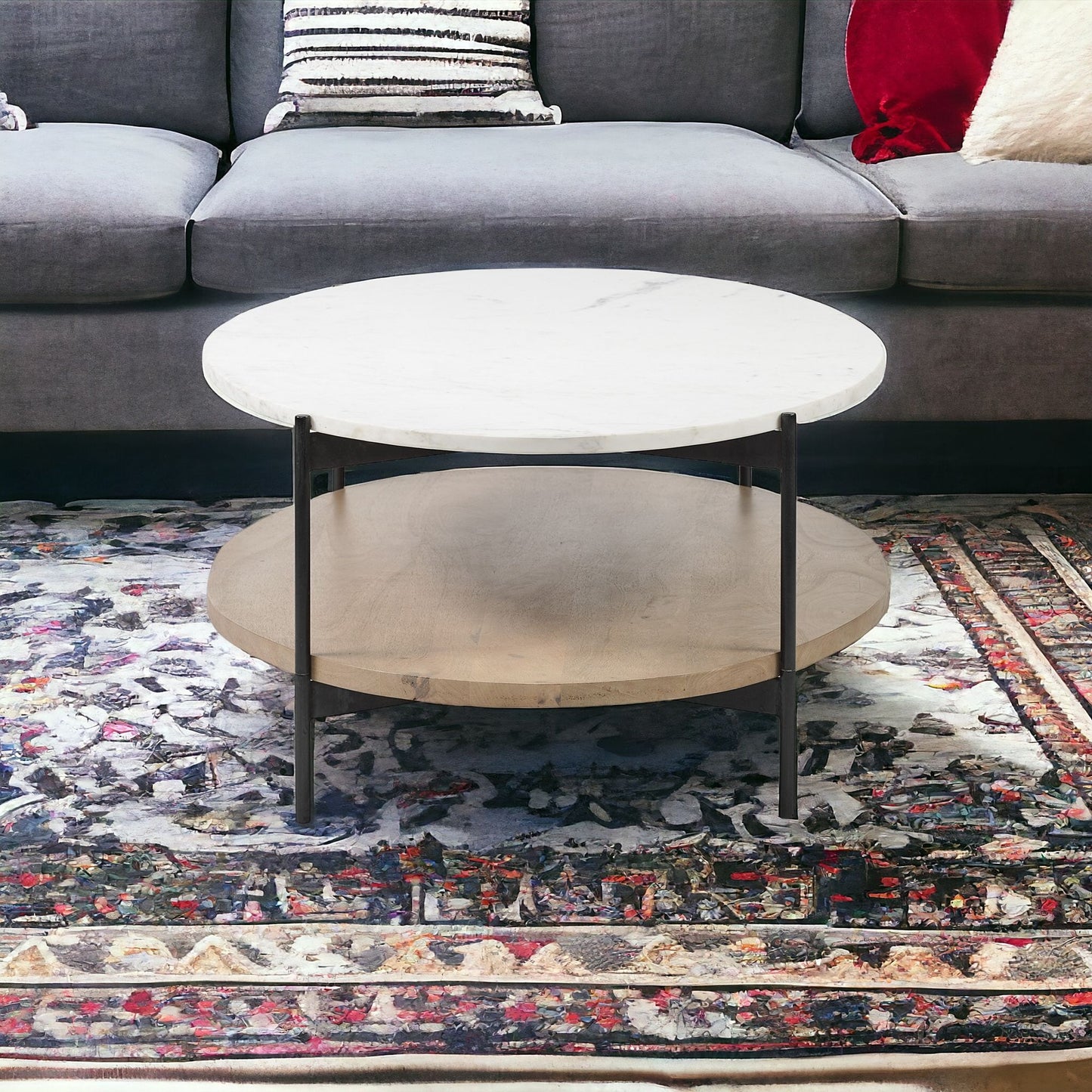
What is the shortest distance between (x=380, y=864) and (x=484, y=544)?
46 centimetres

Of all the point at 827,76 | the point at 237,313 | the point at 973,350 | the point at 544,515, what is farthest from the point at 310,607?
the point at 827,76

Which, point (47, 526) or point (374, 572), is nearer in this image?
point (374, 572)

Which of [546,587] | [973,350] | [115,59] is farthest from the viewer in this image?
[115,59]

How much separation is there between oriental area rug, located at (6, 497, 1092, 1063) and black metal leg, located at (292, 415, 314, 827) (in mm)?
52

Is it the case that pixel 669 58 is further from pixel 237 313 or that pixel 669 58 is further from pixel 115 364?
pixel 115 364

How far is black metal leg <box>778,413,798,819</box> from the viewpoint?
1.34 meters

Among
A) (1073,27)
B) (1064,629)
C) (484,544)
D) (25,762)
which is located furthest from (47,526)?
(1073,27)

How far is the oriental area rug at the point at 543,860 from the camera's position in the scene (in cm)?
115

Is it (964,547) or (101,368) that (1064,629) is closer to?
(964,547)

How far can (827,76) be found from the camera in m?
2.75

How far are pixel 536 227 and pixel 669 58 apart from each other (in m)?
0.78

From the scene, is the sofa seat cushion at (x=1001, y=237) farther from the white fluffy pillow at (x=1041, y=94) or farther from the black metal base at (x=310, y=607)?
the black metal base at (x=310, y=607)

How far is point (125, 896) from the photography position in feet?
4.32

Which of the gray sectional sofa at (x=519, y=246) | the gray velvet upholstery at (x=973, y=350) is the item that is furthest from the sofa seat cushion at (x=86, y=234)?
the gray velvet upholstery at (x=973, y=350)
